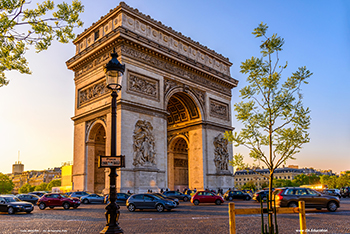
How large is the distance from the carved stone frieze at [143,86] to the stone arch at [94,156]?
4551 mm

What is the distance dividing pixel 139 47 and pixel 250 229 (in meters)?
21.1

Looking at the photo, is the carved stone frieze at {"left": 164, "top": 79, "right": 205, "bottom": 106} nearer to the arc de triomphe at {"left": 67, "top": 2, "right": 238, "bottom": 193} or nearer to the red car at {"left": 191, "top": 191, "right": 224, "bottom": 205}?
the arc de triomphe at {"left": 67, "top": 2, "right": 238, "bottom": 193}

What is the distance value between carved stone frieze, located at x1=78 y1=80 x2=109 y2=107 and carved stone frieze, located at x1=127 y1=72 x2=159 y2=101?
227cm

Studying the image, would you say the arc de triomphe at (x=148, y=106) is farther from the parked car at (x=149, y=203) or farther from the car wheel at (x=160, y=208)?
the car wheel at (x=160, y=208)

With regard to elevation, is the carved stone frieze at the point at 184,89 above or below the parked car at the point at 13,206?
above

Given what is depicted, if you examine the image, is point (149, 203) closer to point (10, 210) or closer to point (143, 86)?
point (10, 210)

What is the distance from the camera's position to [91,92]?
30297 mm

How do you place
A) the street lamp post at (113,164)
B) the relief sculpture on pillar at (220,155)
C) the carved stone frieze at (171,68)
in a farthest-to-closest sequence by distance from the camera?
the relief sculpture on pillar at (220,155) → the carved stone frieze at (171,68) → the street lamp post at (113,164)

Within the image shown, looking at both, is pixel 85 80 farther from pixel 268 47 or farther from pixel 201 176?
pixel 268 47

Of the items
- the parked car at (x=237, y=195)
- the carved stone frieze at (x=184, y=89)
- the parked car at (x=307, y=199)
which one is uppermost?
the carved stone frieze at (x=184, y=89)

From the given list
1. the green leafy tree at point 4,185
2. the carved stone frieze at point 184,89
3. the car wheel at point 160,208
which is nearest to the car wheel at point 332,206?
the car wheel at point 160,208

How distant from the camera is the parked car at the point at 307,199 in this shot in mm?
17281

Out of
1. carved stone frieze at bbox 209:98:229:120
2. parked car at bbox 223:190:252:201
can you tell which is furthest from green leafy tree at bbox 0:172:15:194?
parked car at bbox 223:190:252:201

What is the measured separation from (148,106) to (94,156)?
23.3ft
